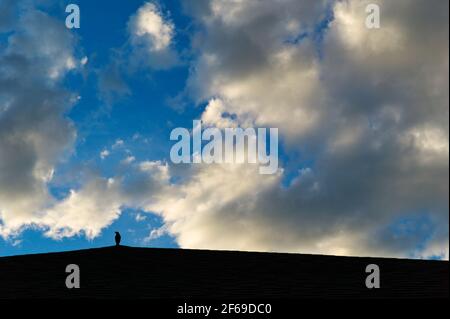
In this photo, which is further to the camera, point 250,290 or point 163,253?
point 163,253

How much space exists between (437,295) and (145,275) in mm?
8342

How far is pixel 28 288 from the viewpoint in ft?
53.9
